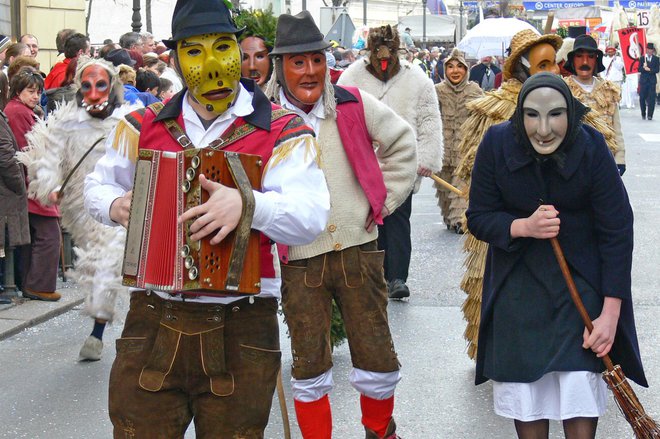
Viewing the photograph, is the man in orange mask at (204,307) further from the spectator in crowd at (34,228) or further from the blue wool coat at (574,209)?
the spectator in crowd at (34,228)

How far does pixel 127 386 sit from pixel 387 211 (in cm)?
226

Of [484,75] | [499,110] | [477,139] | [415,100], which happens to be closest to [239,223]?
[499,110]

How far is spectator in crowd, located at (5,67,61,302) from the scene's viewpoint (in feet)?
32.3

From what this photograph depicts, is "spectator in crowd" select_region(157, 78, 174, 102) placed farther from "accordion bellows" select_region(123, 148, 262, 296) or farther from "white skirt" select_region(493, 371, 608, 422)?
"accordion bellows" select_region(123, 148, 262, 296)

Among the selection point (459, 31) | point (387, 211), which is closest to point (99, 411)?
point (387, 211)

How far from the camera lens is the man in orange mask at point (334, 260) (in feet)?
18.0

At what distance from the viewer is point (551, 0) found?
227 ft

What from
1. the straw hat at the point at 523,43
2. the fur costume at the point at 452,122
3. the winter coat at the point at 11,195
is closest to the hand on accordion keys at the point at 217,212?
the straw hat at the point at 523,43

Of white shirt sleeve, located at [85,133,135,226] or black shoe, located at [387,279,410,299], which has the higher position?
white shirt sleeve, located at [85,133,135,226]

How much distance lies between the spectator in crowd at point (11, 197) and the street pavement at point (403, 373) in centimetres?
57

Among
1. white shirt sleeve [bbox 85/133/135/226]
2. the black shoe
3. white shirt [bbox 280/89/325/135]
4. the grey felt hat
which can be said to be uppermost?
the grey felt hat

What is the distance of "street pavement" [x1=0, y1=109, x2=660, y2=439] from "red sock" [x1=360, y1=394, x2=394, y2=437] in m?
0.51

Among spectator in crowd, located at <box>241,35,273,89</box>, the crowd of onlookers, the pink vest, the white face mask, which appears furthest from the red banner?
the white face mask

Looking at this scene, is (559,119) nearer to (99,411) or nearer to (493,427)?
(493,427)
